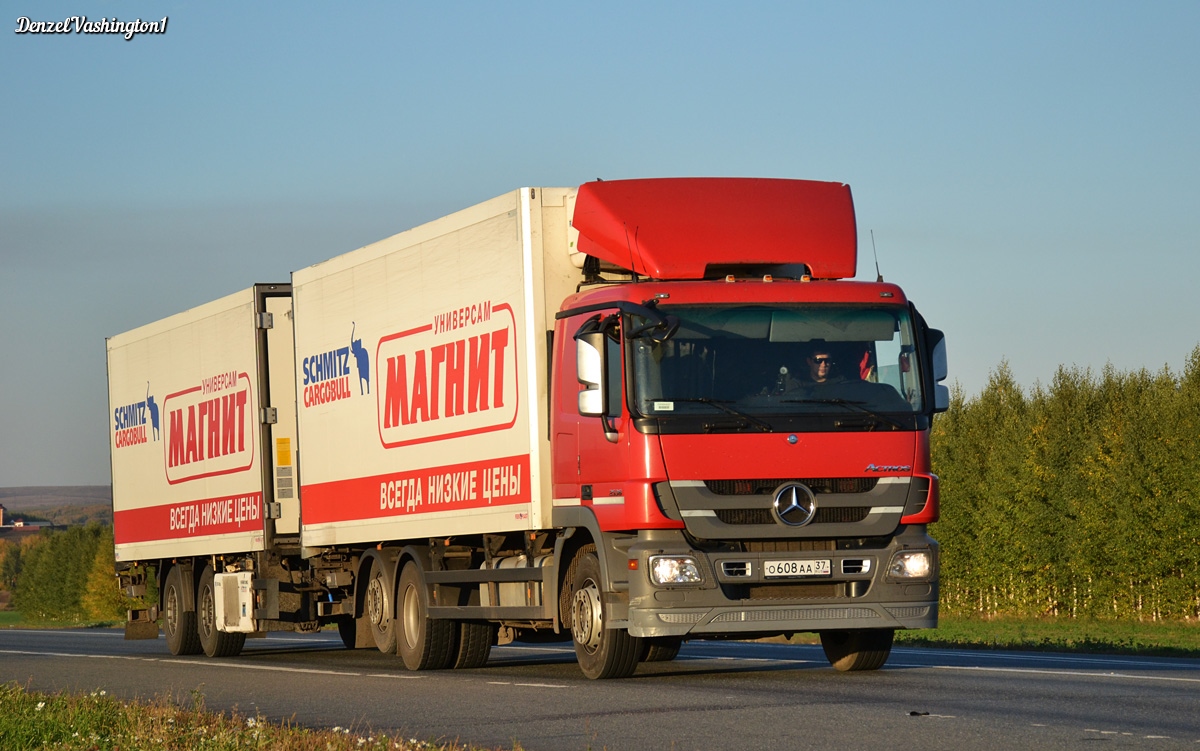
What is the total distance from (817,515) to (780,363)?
47.0 inches

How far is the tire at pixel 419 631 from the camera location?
17.2m

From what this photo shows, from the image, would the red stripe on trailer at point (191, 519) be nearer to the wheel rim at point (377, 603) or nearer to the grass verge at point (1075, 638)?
the wheel rim at point (377, 603)

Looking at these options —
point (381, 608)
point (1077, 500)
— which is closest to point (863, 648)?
point (381, 608)

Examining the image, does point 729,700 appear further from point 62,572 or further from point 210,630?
point 62,572

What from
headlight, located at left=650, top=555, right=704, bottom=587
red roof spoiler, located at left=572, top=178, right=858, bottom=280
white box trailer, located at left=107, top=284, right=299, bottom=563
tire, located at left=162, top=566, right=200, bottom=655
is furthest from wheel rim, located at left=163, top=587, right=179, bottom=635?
headlight, located at left=650, top=555, right=704, bottom=587

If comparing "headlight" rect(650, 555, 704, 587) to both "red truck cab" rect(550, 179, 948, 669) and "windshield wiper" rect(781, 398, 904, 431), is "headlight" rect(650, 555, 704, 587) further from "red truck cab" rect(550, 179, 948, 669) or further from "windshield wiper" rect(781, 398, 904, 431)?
"windshield wiper" rect(781, 398, 904, 431)

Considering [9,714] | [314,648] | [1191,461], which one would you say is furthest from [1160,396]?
[9,714]

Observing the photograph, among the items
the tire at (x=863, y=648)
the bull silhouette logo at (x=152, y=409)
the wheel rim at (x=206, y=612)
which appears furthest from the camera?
the bull silhouette logo at (x=152, y=409)

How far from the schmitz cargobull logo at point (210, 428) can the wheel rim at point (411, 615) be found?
13.3ft

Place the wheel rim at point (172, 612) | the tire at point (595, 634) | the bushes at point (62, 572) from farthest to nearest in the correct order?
1. the bushes at point (62, 572)
2. the wheel rim at point (172, 612)
3. the tire at point (595, 634)

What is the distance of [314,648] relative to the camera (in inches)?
998

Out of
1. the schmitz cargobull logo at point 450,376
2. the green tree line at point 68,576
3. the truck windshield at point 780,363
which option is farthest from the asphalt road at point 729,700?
the green tree line at point 68,576

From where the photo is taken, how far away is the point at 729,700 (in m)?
12.1

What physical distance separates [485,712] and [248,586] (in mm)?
9866
